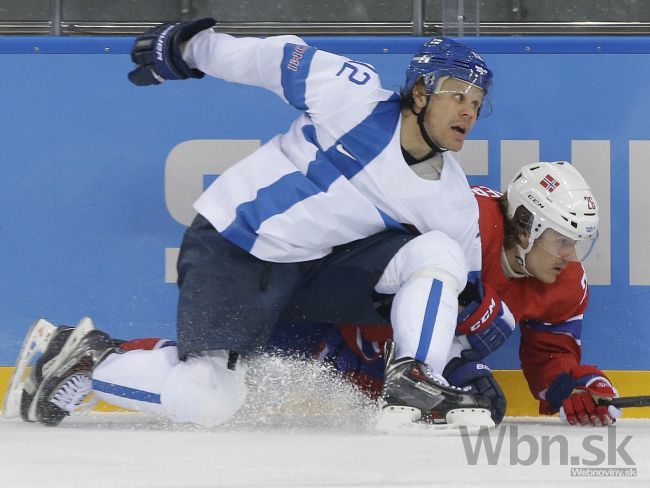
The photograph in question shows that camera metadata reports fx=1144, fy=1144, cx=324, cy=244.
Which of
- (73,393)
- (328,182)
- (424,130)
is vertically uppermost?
(424,130)

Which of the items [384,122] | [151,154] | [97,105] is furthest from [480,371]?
[97,105]

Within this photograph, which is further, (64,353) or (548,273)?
(548,273)

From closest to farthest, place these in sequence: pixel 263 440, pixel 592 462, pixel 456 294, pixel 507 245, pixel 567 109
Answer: pixel 592 462 → pixel 263 440 → pixel 456 294 → pixel 507 245 → pixel 567 109

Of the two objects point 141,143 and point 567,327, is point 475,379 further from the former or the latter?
point 141,143

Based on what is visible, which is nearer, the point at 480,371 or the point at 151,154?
the point at 480,371

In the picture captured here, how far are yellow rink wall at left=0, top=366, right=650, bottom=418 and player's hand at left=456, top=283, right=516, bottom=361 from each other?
0.43m

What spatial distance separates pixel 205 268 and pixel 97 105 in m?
0.82

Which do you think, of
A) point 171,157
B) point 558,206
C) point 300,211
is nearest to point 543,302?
point 558,206

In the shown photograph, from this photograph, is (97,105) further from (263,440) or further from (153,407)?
(263,440)

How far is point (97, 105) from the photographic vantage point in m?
3.34

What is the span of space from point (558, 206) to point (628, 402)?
20.8 inches

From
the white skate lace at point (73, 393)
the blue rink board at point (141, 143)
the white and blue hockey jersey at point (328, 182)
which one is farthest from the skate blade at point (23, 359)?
the white and blue hockey jersey at point (328, 182)

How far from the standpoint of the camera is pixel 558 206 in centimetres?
296

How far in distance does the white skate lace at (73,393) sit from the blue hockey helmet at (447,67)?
1071 mm
